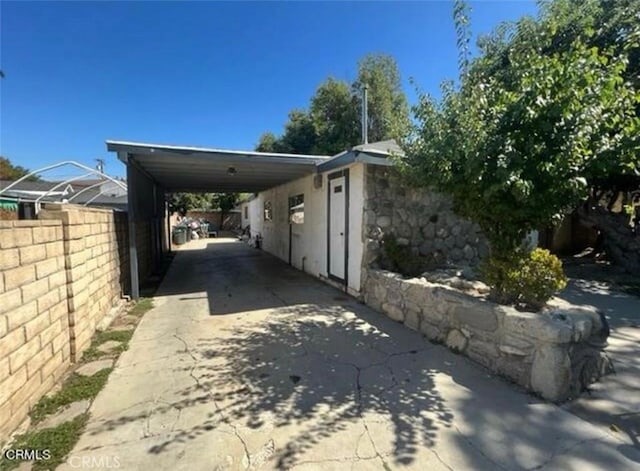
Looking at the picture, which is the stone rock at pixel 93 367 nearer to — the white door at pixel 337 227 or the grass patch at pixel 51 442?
the grass patch at pixel 51 442

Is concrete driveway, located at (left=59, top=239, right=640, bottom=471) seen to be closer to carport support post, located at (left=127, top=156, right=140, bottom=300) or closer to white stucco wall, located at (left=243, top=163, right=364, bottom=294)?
carport support post, located at (left=127, top=156, right=140, bottom=300)

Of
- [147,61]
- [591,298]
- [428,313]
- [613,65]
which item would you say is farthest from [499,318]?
[147,61]

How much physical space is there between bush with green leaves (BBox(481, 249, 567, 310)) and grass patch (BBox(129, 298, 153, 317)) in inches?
204

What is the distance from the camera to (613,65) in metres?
2.90

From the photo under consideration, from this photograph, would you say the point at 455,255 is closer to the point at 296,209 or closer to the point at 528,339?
the point at 528,339

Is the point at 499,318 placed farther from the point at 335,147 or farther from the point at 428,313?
the point at 335,147

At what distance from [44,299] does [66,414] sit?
97 cm

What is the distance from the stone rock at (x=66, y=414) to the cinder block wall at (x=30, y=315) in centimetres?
15

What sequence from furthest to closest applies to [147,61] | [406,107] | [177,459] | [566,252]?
[566,252]
[147,61]
[406,107]
[177,459]

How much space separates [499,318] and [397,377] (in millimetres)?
1160

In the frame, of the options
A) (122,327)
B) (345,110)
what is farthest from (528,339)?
(345,110)

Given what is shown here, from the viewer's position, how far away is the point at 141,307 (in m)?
5.45

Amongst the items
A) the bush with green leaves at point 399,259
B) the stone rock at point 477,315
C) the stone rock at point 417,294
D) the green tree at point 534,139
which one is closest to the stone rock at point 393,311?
the stone rock at point 417,294

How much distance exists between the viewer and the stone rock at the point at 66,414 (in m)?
2.29
